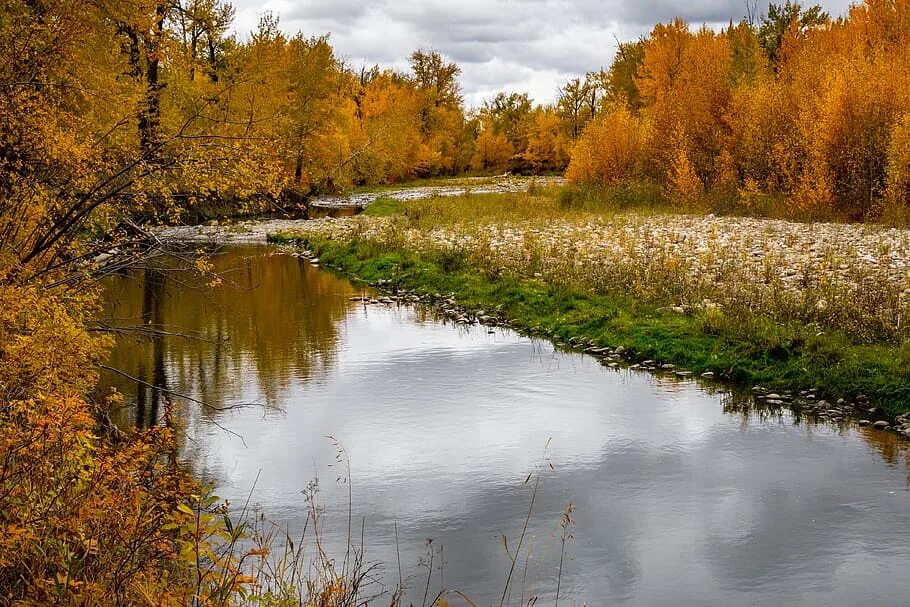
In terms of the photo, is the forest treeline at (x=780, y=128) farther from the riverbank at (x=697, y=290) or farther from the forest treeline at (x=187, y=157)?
the riverbank at (x=697, y=290)

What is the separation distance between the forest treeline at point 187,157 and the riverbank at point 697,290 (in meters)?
4.14

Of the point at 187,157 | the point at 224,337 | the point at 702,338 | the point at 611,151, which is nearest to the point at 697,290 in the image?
the point at 702,338

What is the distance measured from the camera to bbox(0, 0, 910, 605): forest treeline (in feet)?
18.4

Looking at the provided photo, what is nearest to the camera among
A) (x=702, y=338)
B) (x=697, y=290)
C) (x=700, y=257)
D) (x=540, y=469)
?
(x=540, y=469)

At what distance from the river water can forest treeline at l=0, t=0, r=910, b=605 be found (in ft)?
4.16

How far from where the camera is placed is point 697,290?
16781 mm

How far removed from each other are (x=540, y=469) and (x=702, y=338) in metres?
5.73

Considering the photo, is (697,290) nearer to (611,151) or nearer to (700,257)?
(700,257)

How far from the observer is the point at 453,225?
30.8 metres

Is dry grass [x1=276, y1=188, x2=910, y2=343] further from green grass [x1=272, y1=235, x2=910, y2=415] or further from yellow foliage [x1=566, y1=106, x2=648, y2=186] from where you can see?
yellow foliage [x1=566, y1=106, x2=648, y2=186]

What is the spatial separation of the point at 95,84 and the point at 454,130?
75789 millimetres

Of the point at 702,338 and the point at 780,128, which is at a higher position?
the point at 780,128

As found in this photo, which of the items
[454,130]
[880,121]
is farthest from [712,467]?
[454,130]

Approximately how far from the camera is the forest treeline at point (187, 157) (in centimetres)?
561
